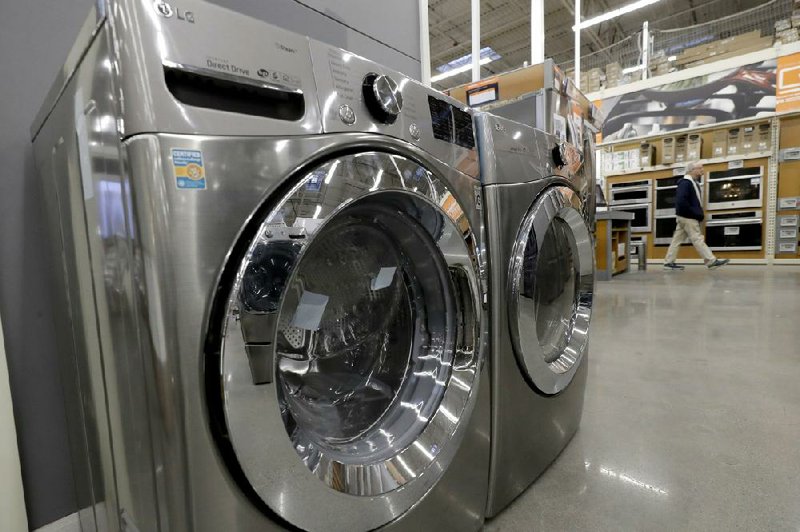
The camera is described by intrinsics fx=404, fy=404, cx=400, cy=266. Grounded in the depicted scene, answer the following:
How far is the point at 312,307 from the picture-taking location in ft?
2.12

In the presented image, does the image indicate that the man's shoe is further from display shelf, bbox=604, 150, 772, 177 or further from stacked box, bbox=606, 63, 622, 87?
stacked box, bbox=606, 63, 622, 87

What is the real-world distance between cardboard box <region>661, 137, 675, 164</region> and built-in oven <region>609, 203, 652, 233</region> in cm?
66

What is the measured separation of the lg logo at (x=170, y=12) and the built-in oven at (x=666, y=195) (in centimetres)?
686

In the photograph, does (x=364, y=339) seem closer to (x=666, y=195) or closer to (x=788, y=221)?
(x=666, y=195)

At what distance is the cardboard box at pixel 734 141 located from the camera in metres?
5.46

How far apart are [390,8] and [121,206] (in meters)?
1.61

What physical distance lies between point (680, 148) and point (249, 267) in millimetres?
7041

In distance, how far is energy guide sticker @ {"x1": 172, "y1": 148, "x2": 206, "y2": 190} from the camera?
414 millimetres

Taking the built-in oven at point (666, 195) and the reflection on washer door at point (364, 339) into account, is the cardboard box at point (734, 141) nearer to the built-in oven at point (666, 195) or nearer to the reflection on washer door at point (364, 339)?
the built-in oven at point (666, 195)

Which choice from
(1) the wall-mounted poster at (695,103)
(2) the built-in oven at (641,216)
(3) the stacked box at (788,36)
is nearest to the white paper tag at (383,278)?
(2) the built-in oven at (641,216)

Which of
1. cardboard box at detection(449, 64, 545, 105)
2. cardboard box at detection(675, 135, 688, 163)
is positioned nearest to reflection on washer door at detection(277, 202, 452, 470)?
cardboard box at detection(449, 64, 545, 105)

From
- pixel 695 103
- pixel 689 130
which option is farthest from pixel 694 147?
pixel 695 103

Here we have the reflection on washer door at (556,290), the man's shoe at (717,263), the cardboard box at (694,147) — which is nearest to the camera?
the reflection on washer door at (556,290)

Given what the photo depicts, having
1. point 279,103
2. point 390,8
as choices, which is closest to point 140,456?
point 279,103
